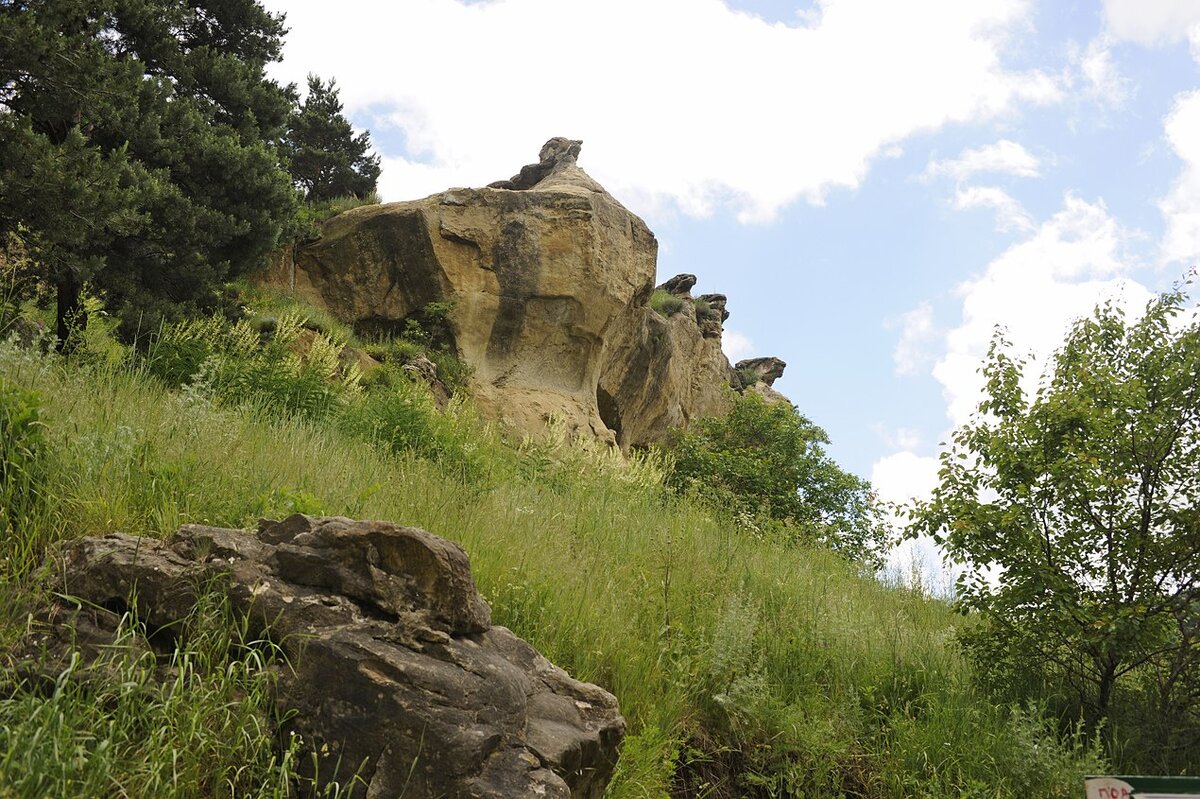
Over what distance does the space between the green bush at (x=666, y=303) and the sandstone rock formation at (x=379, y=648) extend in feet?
65.4

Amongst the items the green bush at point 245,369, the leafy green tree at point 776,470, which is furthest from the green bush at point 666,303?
the green bush at point 245,369

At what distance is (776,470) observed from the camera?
19.1m

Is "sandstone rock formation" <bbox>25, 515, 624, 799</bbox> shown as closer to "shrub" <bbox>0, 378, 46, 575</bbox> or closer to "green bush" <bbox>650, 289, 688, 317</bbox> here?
"shrub" <bbox>0, 378, 46, 575</bbox>

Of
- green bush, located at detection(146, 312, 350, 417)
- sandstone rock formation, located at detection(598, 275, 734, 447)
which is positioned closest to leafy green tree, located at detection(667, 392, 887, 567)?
sandstone rock formation, located at detection(598, 275, 734, 447)

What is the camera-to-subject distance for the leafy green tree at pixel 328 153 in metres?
32.4

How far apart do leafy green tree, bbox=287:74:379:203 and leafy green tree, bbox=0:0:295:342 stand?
19.4m

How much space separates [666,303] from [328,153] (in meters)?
16.0

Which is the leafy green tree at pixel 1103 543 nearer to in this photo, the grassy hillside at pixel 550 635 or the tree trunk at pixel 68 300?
the grassy hillside at pixel 550 635

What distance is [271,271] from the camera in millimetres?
17703

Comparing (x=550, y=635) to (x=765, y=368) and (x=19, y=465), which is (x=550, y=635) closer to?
(x=19, y=465)

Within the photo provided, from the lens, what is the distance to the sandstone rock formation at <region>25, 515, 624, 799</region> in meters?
3.52

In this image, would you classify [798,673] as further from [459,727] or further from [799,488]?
[799,488]

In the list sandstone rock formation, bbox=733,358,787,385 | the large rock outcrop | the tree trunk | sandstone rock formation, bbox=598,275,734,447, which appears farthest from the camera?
sandstone rock formation, bbox=733,358,787,385

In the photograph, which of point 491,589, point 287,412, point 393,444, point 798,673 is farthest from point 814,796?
point 287,412
